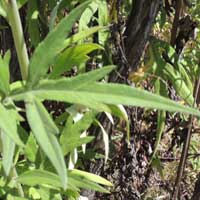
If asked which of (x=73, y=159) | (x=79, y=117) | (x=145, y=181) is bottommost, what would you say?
(x=145, y=181)

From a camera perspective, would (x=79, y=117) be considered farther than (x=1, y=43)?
No

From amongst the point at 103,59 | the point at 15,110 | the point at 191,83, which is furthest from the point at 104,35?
the point at 15,110

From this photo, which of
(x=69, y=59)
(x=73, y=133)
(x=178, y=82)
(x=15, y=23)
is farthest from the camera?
(x=178, y=82)

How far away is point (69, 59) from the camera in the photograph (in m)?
1.08

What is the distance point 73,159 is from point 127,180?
0.42 m

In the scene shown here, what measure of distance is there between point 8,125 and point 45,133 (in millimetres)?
54

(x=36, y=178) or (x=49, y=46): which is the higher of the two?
(x=49, y=46)

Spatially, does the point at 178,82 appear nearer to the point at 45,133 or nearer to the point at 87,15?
the point at 87,15

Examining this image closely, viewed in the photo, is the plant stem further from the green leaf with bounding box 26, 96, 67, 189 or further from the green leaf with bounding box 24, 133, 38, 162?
the green leaf with bounding box 26, 96, 67, 189

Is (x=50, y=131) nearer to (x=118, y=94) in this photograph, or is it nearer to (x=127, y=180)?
(x=118, y=94)

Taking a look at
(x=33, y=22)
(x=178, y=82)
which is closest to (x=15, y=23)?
(x=33, y=22)

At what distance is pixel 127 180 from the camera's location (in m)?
1.67

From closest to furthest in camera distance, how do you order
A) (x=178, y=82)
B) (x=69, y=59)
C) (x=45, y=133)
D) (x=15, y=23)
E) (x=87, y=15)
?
(x=45, y=133)
(x=15, y=23)
(x=69, y=59)
(x=87, y=15)
(x=178, y=82)

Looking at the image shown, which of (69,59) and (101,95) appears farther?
(69,59)
